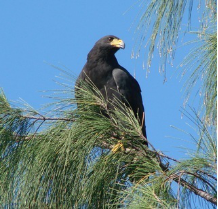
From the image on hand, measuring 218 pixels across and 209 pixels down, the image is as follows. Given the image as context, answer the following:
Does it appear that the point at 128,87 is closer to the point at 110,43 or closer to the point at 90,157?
the point at 110,43

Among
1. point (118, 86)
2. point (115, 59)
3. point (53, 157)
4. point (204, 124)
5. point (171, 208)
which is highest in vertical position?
point (115, 59)

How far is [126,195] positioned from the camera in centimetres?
296

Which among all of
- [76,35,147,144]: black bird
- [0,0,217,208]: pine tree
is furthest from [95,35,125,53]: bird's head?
[0,0,217,208]: pine tree

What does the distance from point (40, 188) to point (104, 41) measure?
2952mm

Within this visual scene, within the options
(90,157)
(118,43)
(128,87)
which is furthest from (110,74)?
(90,157)

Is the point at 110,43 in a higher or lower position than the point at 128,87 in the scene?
higher

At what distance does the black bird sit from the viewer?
5441 mm

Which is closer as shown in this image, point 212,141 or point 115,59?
point 212,141

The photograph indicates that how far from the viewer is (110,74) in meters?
5.56

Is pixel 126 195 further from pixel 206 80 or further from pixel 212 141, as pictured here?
pixel 206 80

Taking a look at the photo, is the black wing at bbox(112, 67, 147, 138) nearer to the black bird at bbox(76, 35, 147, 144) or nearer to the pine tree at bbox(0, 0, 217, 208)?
the black bird at bbox(76, 35, 147, 144)

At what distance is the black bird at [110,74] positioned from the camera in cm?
544

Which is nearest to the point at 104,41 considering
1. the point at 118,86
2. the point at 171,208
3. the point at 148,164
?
the point at 118,86

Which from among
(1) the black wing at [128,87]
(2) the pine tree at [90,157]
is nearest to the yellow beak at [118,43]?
(1) the black wing at [128,87]
